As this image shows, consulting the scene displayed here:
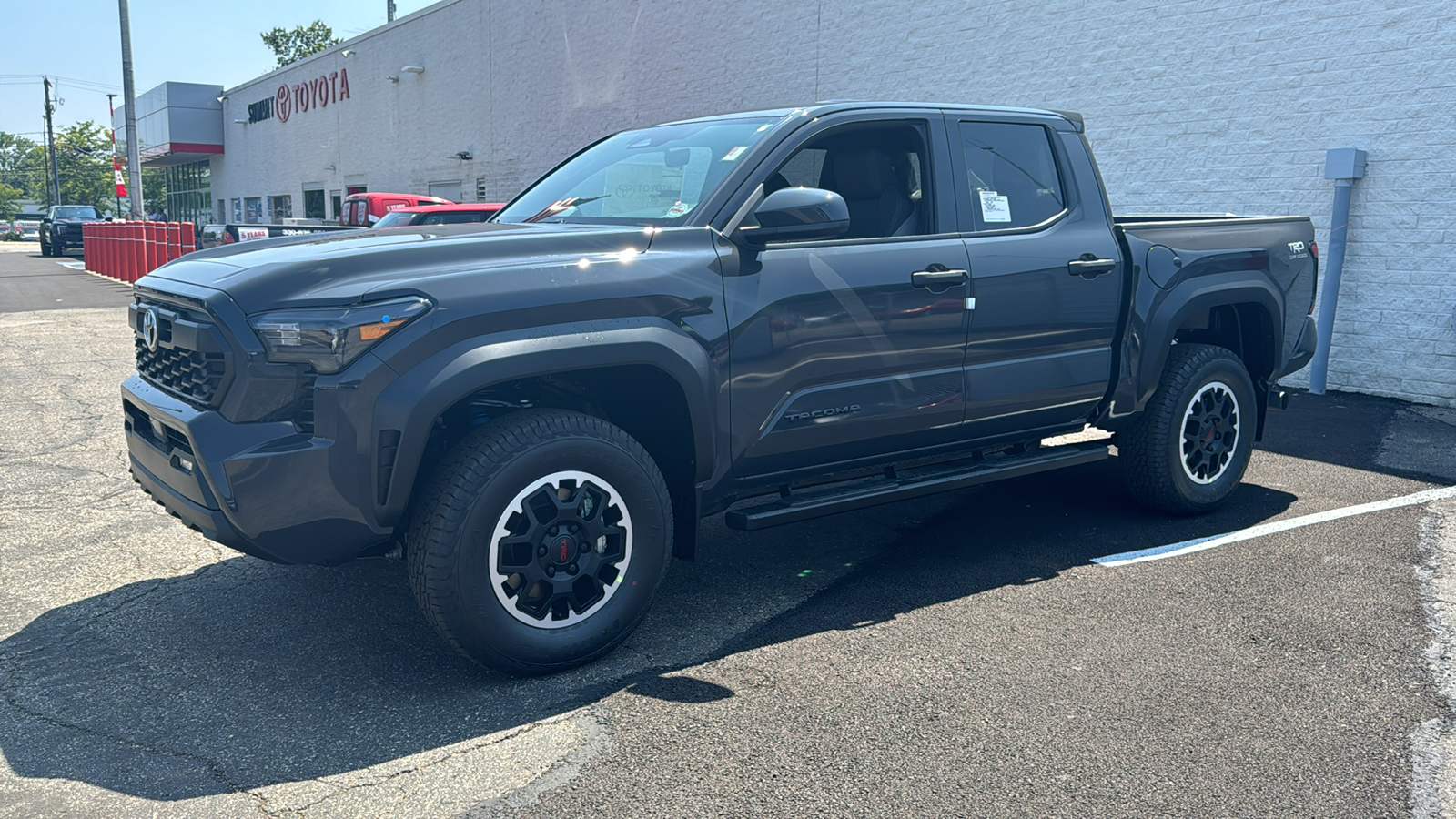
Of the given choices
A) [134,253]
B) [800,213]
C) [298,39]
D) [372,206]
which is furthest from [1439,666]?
[298,39]

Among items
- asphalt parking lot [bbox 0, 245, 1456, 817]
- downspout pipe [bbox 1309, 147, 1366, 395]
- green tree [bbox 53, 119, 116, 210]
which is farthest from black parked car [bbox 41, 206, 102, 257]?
green tree [bbox 53, 119, 116, 210]

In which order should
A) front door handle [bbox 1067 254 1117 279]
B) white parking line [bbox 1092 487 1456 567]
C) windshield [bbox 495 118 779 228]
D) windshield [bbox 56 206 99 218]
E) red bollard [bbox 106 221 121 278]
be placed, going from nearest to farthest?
windshield [bbox 495 118 779 228], front door handle [bbox 1067 254 1117 279], white parking line [bbox 1092 487 1456 567], red bollard [bbox 106 221 121 278], windshield [bbox 56 206 99 218]

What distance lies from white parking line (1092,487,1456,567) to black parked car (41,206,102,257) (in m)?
42.5

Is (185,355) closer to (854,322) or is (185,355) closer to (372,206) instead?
(854,322)

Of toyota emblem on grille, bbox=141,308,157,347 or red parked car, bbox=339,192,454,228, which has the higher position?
red parked car, bbox=339,192,454,228

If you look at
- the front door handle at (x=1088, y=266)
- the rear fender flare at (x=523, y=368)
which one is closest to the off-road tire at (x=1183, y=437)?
the front door handle at (x=1088, y=266)

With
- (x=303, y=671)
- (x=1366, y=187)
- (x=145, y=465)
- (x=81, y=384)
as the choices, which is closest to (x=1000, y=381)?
(x=303, y=671)

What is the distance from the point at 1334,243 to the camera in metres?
9.57

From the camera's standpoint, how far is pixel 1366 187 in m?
9.45

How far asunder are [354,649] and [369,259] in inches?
55.0

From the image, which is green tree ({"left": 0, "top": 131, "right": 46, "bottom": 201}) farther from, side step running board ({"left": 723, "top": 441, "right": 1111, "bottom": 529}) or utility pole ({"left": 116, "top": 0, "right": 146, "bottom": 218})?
side step running board ({"left": 723, "top": 441, "right": 1111, "bottom": 529})

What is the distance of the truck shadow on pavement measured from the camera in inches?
128

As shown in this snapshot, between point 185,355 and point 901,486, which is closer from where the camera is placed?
point 185,355

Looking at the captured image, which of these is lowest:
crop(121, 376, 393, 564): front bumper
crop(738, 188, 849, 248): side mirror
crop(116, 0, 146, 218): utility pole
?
crop(121, 376, 393, 564): front bumper
